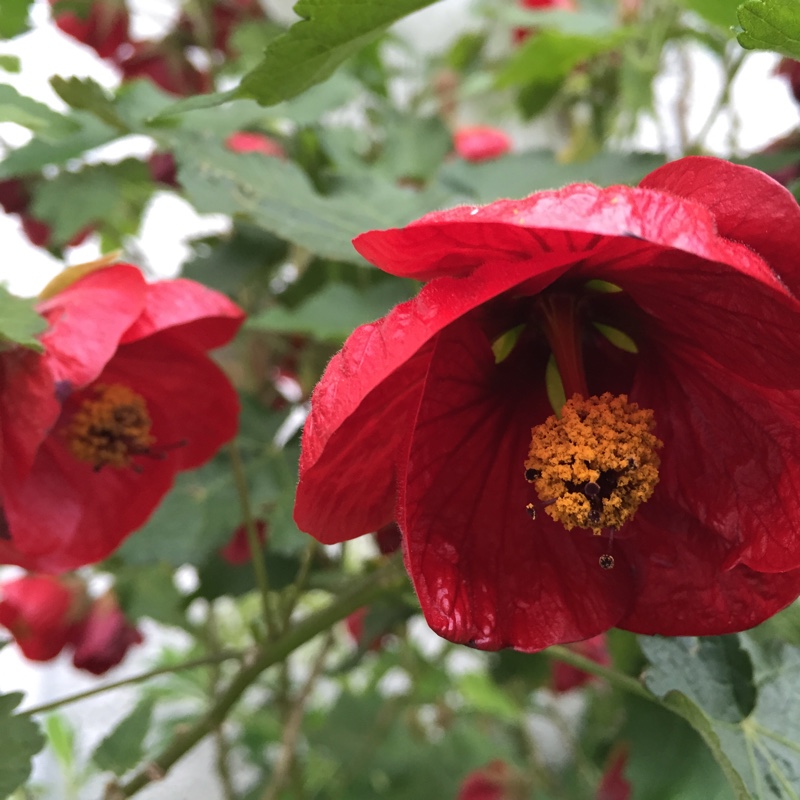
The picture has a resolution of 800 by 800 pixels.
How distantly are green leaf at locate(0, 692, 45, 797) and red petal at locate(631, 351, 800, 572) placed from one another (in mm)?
322

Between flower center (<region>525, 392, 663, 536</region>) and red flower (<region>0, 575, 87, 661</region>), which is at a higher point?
flower center (<region>525, 392, 663, 536</region>)

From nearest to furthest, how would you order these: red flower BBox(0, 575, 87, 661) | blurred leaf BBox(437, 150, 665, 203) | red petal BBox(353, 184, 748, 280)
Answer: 1. red petal BBox(353, 184, 748, 280)
2. blurred leaf BBox(437, 150, 665, 203)
3. red flower BBox(0, 575, 87, 661)

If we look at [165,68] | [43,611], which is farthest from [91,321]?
[165,68]

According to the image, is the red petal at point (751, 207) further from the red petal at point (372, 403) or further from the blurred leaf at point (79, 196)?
the blurred leaf at point (79, 196)

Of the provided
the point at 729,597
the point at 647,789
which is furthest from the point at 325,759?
the point at 729,597

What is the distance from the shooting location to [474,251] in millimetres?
272

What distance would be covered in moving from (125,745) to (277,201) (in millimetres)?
370

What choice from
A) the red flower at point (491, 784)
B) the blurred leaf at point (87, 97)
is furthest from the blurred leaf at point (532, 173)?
the red flower at point (491, 784)

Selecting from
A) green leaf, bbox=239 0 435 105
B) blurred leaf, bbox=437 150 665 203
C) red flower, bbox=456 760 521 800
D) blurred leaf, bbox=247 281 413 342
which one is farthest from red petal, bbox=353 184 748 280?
red flower, bbox=456 760 521 800

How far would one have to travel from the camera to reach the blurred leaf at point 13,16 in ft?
1.33

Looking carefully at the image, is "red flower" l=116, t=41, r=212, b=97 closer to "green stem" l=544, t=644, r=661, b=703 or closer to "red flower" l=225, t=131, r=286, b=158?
"red flower" l=225, t=131, r=286, b=158

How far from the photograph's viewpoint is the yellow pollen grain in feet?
1.32

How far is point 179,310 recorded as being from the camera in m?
0.37

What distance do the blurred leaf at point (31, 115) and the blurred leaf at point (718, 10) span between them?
1.31 ft
